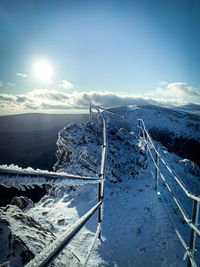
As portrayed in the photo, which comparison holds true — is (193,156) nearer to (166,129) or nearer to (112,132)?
(166,129)

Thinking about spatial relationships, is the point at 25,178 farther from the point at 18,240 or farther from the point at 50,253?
the point at 18,240

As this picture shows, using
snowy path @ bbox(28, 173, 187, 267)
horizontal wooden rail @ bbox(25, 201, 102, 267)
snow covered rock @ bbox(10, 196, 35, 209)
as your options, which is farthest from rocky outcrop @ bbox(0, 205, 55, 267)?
snow covered rock @ bbox(10, 196, 35, 209)

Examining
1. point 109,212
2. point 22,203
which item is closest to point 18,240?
point 109,212

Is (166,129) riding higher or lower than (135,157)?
lower

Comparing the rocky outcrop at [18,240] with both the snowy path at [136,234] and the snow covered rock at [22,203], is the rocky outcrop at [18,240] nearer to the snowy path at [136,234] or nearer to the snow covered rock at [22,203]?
the snowy path at [136,234]

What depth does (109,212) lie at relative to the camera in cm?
503

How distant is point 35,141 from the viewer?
4316 inches

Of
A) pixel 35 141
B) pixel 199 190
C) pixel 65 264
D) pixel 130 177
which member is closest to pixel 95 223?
pixel 65 264

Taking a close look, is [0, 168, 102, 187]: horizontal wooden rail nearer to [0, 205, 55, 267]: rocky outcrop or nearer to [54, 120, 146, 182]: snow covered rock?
[0, 205, 55, 267]: rocky outcrop

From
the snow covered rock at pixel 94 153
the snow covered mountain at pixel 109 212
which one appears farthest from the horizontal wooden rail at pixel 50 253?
the snow covered rock at pixel 94 153

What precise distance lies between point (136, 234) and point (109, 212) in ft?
3.90

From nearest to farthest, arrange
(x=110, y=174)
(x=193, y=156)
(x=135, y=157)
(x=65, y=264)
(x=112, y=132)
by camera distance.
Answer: (x=65, y=264) < (x=110, y=174) < (x=135, y=157) < (x=112, y=132) < (x=193, y=156)

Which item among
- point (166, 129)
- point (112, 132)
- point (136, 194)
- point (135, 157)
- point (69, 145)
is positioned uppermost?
point (112, 132)

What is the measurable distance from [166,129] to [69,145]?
10414cm
